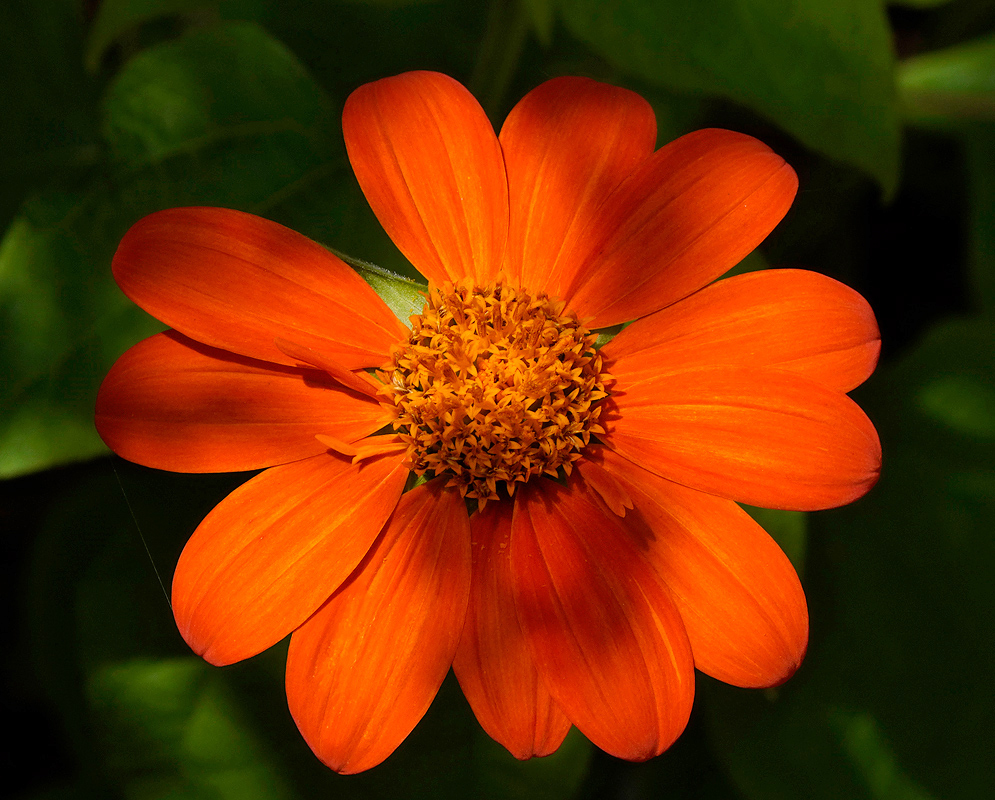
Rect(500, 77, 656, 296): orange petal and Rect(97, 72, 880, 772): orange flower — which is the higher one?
Rect(500, 77, 656, 296): orange petal

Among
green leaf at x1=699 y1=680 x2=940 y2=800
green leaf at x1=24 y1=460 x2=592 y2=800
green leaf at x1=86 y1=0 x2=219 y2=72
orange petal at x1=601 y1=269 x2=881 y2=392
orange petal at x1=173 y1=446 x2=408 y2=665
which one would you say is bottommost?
green leaf at x1=699 y1=680 x2=940 y2=800

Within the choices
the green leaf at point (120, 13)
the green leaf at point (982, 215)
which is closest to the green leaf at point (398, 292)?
the green leaf at point (120, 13)

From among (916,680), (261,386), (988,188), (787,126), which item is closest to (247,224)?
(261,386)

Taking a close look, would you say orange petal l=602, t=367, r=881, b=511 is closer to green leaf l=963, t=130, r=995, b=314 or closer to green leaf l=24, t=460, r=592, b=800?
green leaf l=24, t=460, r=592, b=800

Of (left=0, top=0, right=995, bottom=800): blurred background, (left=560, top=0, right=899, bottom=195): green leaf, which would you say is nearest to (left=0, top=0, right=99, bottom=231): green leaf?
(left=0, top=0, right=995, bottom=800): blurred background

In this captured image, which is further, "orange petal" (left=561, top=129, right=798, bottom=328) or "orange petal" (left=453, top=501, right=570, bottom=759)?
"orange petal" (left=561, top=129, right=798, bottom=328)
